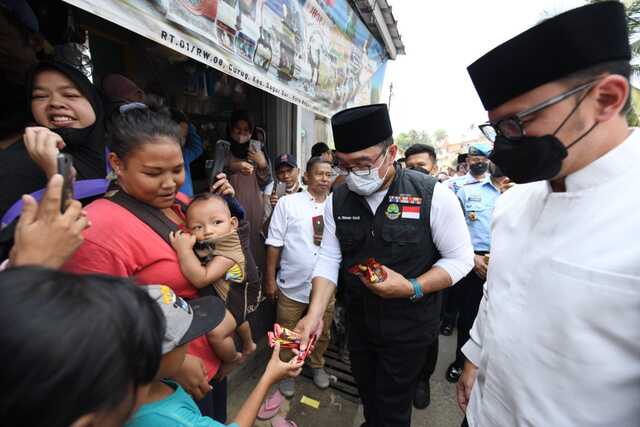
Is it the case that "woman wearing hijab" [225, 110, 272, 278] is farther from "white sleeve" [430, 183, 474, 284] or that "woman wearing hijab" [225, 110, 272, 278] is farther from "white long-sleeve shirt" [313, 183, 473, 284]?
"white sleeve" [430, 183, 474, 284]

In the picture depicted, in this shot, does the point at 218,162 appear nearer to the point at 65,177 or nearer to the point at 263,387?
the point at 65,177

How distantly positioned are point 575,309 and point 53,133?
71.4 inches

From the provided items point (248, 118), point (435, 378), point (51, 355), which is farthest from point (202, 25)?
point (435, 378)

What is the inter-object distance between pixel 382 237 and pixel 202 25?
1832 mm

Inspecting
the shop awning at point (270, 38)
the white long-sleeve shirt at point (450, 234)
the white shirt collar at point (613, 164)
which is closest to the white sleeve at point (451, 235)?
the white long-sleeve shirt at point (450, 234)

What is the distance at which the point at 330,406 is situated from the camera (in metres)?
2.65

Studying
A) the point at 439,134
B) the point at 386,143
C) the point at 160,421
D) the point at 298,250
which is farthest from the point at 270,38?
the point at 439,134

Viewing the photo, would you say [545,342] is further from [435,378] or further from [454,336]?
[454,336]

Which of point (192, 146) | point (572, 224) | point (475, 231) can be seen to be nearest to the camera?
point (572, 224)

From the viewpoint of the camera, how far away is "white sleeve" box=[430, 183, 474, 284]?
1747 mm

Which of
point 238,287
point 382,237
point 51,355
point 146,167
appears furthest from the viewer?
point 382,237

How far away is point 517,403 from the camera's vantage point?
3.45ft

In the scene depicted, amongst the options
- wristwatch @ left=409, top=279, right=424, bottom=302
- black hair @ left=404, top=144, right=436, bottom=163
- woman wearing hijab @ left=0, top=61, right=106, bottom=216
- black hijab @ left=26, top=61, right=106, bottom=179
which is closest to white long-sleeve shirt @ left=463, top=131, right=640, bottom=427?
wristwatch @ left=409, top=279, right=424, bottom=302

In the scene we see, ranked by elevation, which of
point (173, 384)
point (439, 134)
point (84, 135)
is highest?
point (439, 134)
